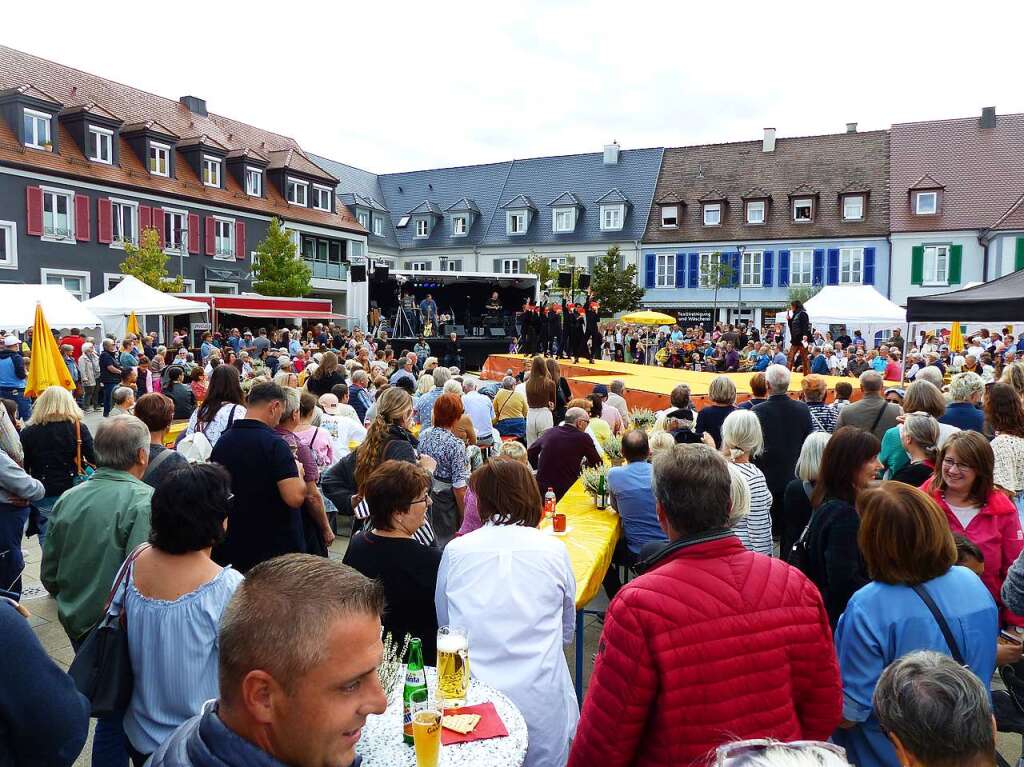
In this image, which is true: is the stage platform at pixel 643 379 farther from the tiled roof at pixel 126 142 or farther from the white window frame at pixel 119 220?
the tiled roof at pixel 126 142

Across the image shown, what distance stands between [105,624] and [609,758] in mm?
1698

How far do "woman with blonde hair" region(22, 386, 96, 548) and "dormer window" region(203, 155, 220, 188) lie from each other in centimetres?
2964

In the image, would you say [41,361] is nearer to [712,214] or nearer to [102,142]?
[102,142]

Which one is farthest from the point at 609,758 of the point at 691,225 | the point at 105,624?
the point at 691,225

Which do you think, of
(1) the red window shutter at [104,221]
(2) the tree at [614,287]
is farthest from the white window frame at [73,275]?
(2) the tree at [614,287]

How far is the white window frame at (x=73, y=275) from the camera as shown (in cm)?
2533

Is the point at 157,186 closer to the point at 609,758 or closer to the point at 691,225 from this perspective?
the point at 691,225

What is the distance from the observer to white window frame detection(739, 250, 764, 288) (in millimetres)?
37688

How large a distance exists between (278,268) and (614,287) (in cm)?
1619

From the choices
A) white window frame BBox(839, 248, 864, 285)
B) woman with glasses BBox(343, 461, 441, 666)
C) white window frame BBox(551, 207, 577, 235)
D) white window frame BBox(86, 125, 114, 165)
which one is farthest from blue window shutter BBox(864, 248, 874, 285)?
woman with glasses BBox(343, 461, 441, 666)

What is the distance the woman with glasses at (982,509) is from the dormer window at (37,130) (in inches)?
1178

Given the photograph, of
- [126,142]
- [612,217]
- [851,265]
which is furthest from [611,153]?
[126,142]

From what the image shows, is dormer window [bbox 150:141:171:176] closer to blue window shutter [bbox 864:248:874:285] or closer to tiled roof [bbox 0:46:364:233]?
tiled roof [bbox 0:46:364:233]

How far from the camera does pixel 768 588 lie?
207cm
